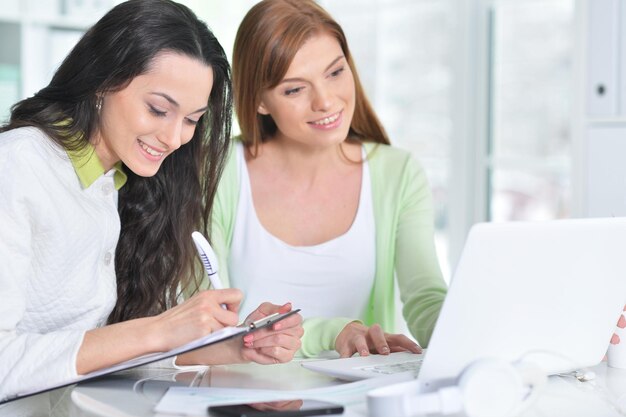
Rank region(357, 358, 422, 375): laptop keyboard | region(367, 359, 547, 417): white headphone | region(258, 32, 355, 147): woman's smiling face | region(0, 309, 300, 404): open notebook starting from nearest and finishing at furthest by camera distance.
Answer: region(367, 359, 547, 417): white headphone
region(0, 309, 300, 404): open notebook
region(357, 358, 422, 375): laptop keyboard
region(258, 32, 355, 147): woman's smiling face

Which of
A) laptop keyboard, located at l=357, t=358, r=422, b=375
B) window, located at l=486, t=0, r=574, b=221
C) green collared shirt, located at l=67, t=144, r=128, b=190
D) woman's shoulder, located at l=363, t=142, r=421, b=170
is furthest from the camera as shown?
window, located at l=486, t=0, r=574, b=221

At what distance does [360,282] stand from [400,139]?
194 cm

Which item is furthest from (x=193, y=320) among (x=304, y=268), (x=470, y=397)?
(x=304, y=268)

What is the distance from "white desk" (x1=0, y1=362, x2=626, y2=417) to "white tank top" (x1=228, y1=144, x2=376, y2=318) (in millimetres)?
571

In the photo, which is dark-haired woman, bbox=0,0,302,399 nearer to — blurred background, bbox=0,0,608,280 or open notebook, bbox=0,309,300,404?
open notebook, bbox=0,309,300,404

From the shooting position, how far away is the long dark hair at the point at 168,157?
4.77 ft

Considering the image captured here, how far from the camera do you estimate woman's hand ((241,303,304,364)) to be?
4.58 ft

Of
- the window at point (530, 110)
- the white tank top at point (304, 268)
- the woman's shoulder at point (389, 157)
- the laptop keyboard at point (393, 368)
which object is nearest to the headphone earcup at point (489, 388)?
the laptop keyboard at point (393, 368)

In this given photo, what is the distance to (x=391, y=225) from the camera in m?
2.05

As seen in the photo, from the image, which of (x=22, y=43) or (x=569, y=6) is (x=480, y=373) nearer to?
(x=569, y=6)

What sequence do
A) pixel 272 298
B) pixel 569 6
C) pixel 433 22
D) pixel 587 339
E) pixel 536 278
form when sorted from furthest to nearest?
pixel 433 22, pixel 569 6, pixel 272 298, pixel 587 339, pixel 536 278

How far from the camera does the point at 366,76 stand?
3.94 metres

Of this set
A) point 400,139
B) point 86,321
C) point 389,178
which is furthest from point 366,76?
point 86,321

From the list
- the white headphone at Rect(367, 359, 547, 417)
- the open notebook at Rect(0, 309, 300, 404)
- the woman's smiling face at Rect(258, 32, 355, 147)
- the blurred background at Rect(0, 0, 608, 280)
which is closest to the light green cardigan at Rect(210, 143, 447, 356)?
the woman's smiling face at Rect(258, 32, 355, 147)
